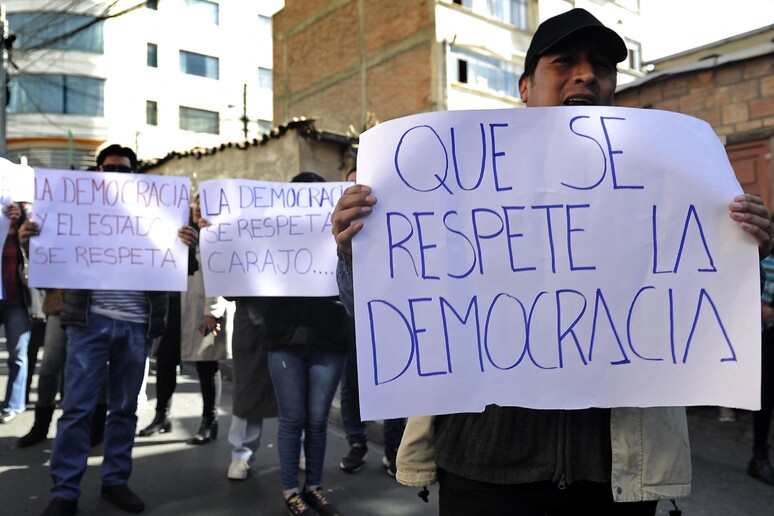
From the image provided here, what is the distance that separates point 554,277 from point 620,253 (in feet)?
0.58

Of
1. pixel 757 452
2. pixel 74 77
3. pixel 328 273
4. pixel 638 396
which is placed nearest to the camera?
pixel 638 396

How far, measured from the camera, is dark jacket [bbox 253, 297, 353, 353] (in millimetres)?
3439

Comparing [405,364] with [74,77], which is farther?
[74,77]

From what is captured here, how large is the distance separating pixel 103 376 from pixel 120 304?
403 mm

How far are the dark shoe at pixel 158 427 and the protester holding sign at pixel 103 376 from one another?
1521 millimetres

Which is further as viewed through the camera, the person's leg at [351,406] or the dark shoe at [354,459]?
the person's leg at [351,406]

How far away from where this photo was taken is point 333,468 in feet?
14.6

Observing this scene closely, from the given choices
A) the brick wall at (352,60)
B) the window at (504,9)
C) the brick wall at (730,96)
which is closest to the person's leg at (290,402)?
the brick wall at (730,96)

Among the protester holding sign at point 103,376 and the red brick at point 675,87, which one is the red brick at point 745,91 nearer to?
the red brick at point 675,87

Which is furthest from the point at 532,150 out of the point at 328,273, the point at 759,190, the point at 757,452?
the point at 759,190

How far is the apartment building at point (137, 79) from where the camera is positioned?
32.2 meters

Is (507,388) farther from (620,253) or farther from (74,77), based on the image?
(74,77)

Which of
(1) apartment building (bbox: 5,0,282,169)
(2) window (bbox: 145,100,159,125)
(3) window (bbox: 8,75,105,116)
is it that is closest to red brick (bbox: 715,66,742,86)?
(1) apartment building (bbox: 5,0,282,169)

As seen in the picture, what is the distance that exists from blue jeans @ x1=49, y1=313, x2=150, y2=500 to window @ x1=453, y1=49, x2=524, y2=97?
52.3 ft
